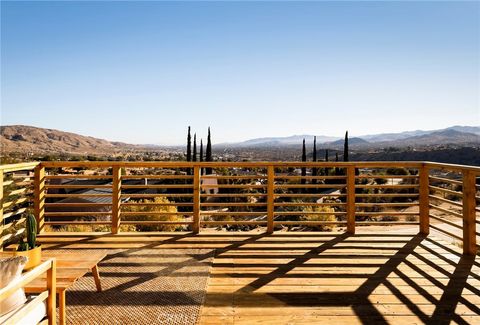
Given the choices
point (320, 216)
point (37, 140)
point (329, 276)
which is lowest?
point (320, 216)

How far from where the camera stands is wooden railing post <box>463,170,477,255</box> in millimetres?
4105

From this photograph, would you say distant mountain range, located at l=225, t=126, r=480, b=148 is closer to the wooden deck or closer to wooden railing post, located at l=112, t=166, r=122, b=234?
the wooden deck

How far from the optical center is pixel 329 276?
341 cm

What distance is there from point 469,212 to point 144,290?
4097 millimetres

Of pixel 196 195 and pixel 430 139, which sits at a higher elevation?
pixel 430 139

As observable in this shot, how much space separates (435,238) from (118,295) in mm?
4604

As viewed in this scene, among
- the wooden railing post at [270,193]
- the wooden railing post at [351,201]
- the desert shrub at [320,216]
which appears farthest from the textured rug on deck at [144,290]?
the wooden railing post at [351,201]

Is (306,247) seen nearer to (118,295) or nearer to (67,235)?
(118,295)

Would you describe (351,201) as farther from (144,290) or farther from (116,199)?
(116,199)

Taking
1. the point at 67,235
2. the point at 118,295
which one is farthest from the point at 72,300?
the point at 67,235

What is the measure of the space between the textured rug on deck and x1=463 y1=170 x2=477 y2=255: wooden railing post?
338 cm

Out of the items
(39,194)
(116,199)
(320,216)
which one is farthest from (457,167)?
(320,216)

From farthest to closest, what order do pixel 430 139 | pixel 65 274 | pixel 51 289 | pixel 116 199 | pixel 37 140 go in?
pixel 430 139, pixel 37 140, pixel 116 199, pixel 65 274, pixel 51 289

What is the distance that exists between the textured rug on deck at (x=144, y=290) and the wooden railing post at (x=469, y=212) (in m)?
3.38
